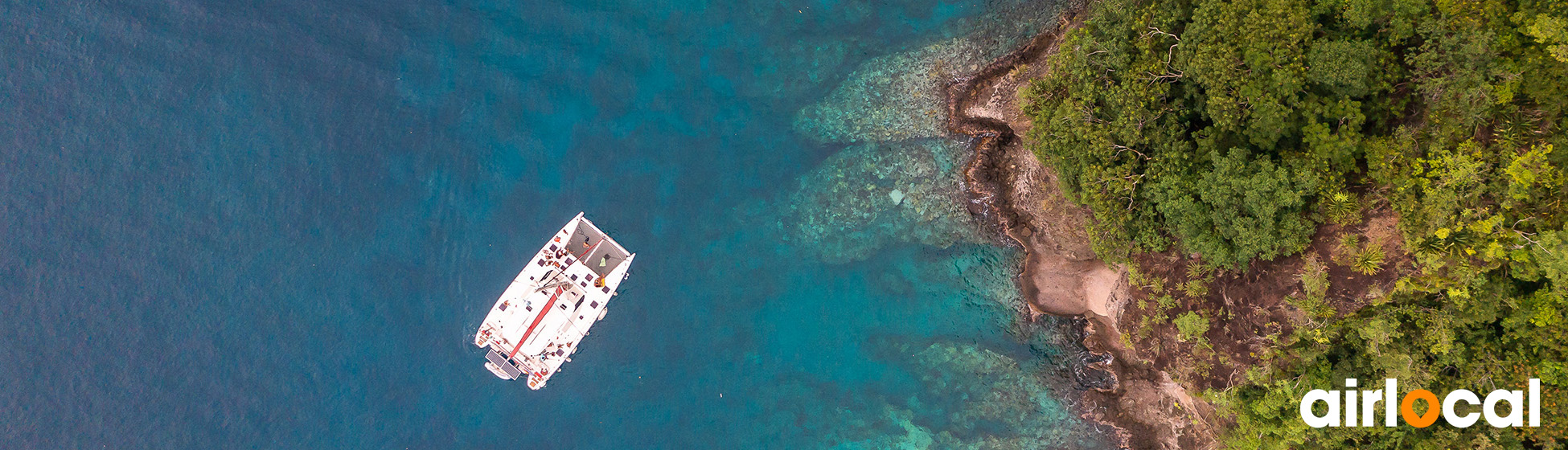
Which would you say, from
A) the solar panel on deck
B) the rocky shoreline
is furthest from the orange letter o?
the solar panel on deck

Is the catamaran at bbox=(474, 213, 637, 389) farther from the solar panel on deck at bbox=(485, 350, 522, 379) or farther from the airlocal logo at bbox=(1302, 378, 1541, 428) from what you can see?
the airlocal logo at bbox=(1302, 378, 1541, 428)

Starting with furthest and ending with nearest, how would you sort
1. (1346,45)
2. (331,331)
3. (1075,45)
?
(331,331) < (1075,45) < (1346,45)

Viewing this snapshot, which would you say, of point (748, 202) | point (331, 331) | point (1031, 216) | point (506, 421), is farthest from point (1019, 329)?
point (331, 331)

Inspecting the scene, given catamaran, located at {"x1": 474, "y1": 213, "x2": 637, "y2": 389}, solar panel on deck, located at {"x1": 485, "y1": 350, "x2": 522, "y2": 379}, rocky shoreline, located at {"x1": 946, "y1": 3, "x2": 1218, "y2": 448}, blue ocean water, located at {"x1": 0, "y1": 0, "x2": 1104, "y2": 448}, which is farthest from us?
blue ocean water, located at {"x1": 0, "y1": 0, "x2": 1104, "y2": 448}

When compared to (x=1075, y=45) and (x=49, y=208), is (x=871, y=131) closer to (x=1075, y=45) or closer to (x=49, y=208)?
(x=1075, y=45)

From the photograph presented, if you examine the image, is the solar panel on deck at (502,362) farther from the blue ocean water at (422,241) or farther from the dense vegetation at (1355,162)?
the dense vegetation at (1355,162)

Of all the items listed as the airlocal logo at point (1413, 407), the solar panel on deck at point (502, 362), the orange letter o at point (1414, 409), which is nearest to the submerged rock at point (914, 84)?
the airlocal logo at point (1413, 407)
